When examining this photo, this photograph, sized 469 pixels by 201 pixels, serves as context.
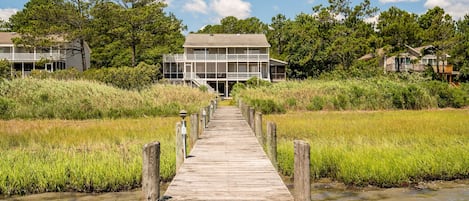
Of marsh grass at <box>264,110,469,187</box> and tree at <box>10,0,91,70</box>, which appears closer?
marsh grass at <box>264,110,469,187</box>

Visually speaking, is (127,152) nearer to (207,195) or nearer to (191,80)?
(207,195)

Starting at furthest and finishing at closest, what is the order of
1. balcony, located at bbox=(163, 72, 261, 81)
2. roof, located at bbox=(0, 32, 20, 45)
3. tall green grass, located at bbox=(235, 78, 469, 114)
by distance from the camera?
balcony, located at bbox=(163, 72, 261, 81) < roof, located at bbox=(0, 32, 20, 45) < tall green grass, located at bbox=(235, 78, 469, 114)

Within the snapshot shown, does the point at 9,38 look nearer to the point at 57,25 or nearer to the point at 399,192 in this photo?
the point at 57,25

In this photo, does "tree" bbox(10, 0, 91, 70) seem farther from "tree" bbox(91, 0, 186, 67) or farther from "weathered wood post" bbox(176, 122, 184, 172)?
"weathered wood post" bbox(176, 122, 184, 172)

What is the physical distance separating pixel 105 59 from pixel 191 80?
1224cm

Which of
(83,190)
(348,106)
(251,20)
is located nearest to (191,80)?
(348,106)

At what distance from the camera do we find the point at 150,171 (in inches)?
219

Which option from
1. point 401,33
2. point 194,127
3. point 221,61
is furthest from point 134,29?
point 194,127

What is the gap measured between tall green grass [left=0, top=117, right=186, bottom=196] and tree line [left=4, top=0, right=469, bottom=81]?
109 feet

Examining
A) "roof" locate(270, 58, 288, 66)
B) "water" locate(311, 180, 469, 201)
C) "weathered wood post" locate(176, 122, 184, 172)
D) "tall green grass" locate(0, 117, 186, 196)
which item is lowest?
"water" locate(311, 180, 469, 201)

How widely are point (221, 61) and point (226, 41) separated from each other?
363cm

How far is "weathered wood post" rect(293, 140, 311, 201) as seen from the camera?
543 centimetres

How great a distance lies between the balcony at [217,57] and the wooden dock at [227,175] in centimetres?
4181

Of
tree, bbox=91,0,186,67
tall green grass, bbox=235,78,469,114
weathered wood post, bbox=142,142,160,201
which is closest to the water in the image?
weathered wood post, bbox=142,142,160,201
